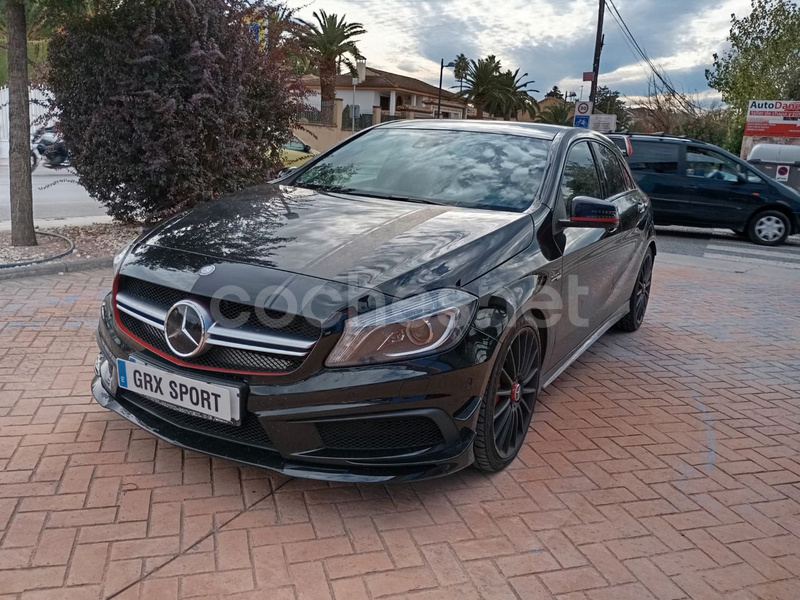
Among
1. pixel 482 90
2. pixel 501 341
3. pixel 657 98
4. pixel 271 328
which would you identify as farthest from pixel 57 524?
pixel 482 90

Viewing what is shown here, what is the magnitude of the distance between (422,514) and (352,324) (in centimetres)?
89

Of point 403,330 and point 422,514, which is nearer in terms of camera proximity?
point 403,330

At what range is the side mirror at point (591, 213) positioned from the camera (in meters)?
3.52

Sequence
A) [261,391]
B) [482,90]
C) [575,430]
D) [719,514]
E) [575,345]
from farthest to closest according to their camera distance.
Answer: [482,90] < [575,345] < [575,430] < [719,514] < [261,391]

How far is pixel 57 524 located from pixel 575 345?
282cm

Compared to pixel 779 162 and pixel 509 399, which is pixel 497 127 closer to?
pixel 509 399

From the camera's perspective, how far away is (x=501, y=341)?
9.37ft

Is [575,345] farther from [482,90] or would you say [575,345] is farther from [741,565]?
[482,90]

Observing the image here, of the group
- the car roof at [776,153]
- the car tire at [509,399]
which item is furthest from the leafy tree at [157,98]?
the car roof at [776,153]

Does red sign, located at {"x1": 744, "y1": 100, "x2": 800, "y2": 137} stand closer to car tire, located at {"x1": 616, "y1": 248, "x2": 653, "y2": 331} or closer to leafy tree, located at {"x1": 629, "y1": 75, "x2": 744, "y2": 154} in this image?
leafy tree, located at {"x1": 629, "y1": 75, "x2": 744, "y2": 154}

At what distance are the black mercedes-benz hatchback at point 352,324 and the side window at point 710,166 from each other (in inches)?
381

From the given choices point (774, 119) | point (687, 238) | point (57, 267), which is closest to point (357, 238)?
point (57, 267)

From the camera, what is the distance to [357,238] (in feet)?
9.95

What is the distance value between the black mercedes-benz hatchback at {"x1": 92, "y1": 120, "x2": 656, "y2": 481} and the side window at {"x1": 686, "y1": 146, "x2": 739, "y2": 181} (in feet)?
31.8
